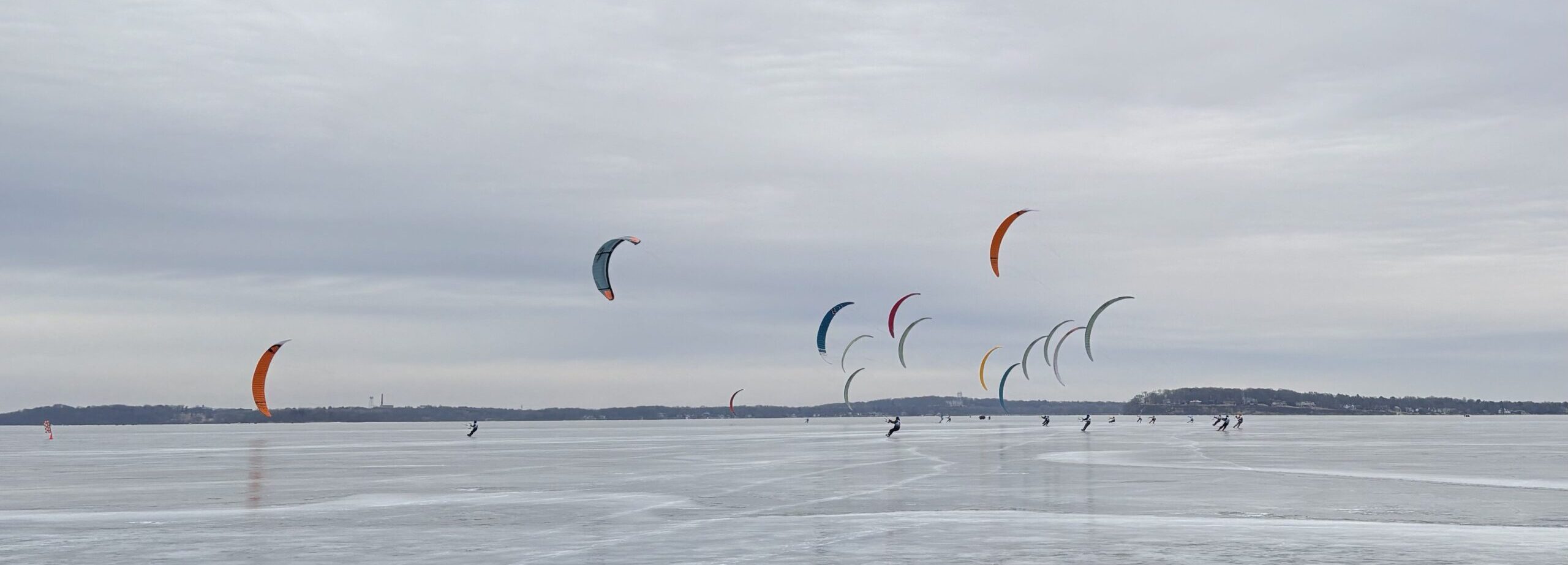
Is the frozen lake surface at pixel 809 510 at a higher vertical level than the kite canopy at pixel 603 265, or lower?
lower

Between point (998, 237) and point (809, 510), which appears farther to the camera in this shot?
point (998, 237)

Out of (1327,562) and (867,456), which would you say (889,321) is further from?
(1327,562)

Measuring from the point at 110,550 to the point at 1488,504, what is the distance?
2125 cm

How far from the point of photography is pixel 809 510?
22.6 meters

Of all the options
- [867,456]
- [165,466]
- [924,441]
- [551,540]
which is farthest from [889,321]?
[551,540]

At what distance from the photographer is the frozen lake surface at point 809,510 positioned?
54.1 feet

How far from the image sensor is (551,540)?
1803 cm

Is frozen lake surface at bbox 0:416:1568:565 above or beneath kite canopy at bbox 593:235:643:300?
beneath

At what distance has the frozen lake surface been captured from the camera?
54.1ft

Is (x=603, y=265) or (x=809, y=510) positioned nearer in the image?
(x=809, y=510)

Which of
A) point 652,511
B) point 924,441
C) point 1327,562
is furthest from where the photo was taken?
point 924,441

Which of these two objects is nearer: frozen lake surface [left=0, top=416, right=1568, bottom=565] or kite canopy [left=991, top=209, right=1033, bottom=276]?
frozen lake surface [left=0, top=416, right=1568, bottom=565]

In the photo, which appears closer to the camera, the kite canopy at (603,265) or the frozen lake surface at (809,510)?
the frozen lake surface at (809,510)

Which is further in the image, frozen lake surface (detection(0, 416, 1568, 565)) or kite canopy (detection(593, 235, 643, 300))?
kite canopy (detection(593, 235, 643, 300))
